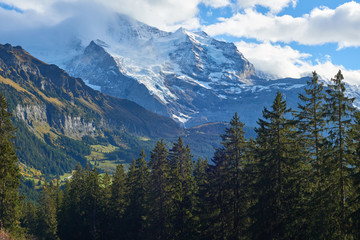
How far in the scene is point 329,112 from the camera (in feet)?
91.9

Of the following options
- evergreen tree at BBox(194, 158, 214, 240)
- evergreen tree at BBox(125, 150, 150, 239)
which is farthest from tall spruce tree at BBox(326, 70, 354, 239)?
evergreen tree at BBox(125, 150, 150, 239)

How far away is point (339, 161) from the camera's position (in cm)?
2702

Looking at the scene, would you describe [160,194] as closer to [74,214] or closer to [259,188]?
[259,188]

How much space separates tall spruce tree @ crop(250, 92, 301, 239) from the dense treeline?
3.6 inches

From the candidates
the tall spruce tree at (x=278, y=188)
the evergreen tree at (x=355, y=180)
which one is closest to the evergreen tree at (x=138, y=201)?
the tall spruce tree at (x=278, y=188)

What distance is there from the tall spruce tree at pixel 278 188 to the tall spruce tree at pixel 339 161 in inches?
149

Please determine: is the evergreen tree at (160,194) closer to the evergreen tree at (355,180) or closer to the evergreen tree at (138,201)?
the evergreen tree at (138,201)

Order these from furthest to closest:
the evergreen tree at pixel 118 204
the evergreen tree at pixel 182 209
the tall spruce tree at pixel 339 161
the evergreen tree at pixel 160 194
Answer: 1. the evergreen tree at pixel 118 204
2. the evergreen tree at pixel 160 194
3. the evergreen tree at pixel 182 209
4. the tall spruce tree at pixel 339 161

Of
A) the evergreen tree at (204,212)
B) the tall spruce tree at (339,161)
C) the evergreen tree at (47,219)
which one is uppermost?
the tall spruce tree at (339,161)

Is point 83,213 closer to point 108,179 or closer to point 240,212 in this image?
point 108,179

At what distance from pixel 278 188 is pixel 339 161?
634cm

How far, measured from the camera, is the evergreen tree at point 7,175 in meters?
38.8

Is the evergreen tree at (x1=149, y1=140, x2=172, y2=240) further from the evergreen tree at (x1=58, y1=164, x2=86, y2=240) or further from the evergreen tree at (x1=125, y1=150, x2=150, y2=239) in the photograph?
the evergreen tree at (x1=58, y1=164, x2=86, y2=240)

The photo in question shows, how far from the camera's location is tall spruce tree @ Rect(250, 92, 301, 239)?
3058 centimetres
